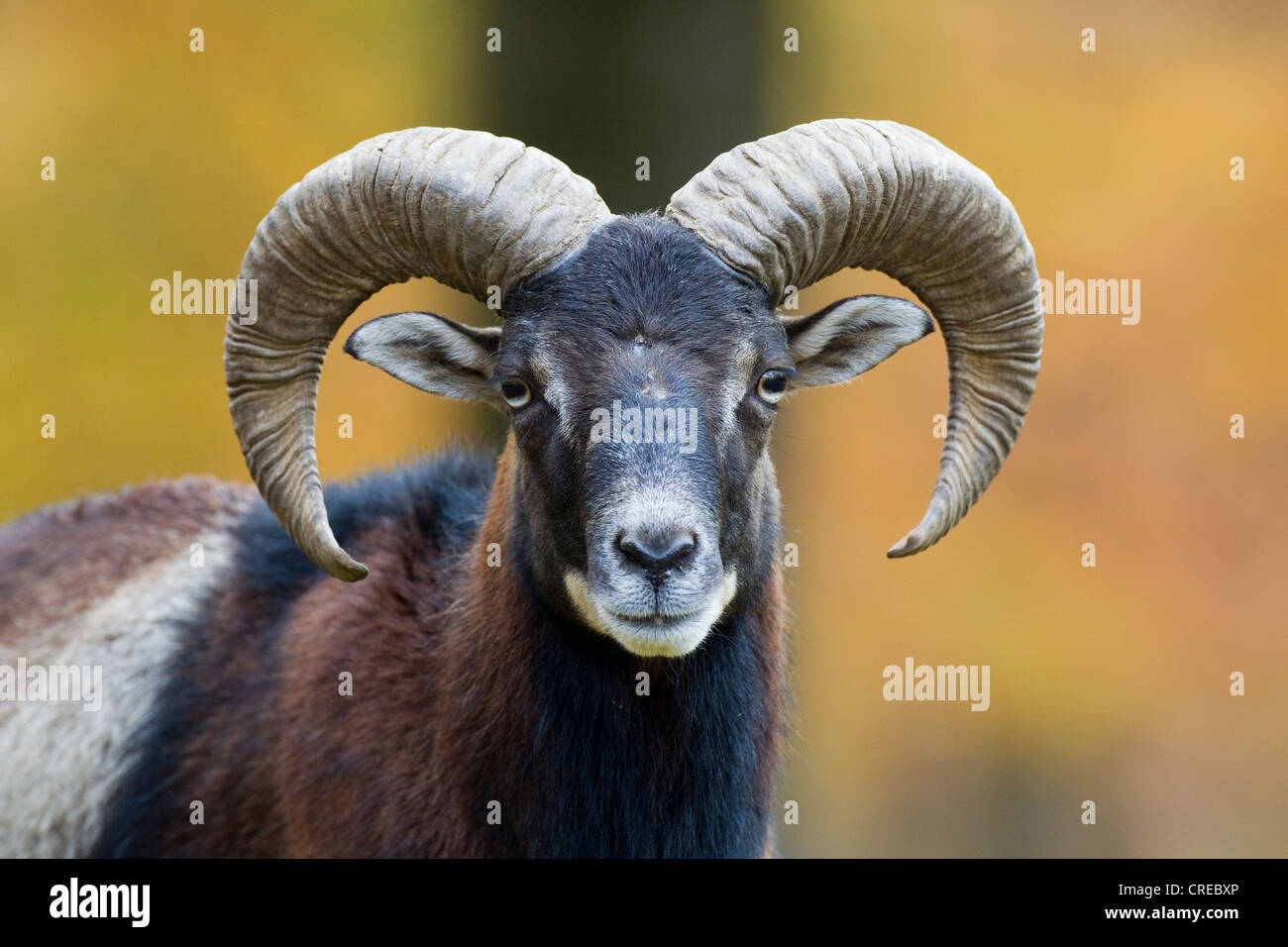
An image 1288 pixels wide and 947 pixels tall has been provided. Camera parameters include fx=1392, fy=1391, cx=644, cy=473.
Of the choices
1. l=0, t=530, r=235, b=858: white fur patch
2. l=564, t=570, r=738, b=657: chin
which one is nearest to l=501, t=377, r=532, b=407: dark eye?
l=564, t=570, r=738, b=657: chin

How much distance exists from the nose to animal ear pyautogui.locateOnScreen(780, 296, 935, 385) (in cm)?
153

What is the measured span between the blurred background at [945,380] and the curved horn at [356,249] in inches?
317

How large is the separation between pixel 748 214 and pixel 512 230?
1036mm

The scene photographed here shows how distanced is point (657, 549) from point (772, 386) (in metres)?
1.22

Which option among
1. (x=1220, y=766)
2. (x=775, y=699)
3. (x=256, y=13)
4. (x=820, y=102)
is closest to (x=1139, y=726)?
(x=1220, y=766)

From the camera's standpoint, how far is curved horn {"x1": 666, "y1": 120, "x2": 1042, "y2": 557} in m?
6.18

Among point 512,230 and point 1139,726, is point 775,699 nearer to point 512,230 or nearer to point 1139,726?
point 512,230

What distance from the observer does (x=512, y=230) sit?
6062 millimetres

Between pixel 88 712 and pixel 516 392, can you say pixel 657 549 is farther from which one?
pixel 88 712

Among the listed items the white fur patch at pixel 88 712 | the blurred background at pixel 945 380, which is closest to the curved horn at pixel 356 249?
the white fur patch at pixel 88 712

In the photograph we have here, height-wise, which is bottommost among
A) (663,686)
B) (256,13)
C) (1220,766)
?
(1220,766)

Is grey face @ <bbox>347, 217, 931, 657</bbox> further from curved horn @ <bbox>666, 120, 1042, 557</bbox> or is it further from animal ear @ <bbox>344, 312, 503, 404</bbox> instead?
curved horn @ <bbox>666, 120, 1042, 557</bbox>

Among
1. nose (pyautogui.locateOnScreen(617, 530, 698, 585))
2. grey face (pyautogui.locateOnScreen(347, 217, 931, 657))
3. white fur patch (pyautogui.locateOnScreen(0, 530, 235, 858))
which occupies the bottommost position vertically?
white fur patch (pyautogui.locateOnScreen(0, 530, 235, 858))

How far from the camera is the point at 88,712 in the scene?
26.3 ft
